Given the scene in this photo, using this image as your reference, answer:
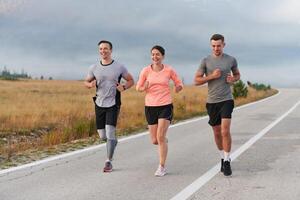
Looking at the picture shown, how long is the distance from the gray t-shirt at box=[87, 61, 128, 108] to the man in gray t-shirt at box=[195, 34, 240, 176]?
46.5 inches

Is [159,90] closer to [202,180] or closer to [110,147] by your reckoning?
[110,147]

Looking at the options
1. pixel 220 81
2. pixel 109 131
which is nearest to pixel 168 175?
pixel 109 131

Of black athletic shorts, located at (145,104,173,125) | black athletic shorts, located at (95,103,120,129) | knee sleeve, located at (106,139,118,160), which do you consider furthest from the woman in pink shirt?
knee sleeve, located at (106,139,118,160)

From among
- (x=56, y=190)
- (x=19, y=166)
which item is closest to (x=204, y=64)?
(x=56, y=190)

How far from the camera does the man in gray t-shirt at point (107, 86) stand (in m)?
7.48

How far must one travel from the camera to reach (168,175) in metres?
7.32

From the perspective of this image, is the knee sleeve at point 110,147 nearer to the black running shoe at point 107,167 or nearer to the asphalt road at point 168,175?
the black running shoe at point 107,167

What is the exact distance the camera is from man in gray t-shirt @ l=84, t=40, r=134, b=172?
748 cm

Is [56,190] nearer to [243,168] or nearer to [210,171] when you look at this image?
[210,171]

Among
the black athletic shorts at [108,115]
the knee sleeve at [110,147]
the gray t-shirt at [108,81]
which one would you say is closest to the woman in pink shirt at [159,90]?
the gray t-shirt at [108,81]

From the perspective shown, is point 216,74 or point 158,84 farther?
point 158,84

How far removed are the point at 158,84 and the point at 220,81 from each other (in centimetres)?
87

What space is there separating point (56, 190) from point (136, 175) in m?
1.40

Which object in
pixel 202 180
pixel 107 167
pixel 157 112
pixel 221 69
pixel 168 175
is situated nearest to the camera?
pixel 202 180
